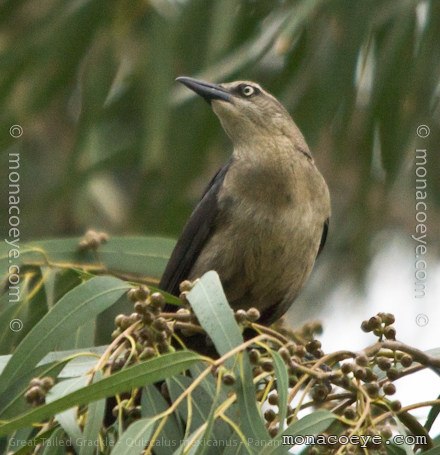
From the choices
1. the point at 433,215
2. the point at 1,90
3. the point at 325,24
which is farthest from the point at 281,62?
the point at 433,215

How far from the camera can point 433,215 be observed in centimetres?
875

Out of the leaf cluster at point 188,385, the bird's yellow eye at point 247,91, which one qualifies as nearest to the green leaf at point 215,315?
the leaf cluster at point 188,385

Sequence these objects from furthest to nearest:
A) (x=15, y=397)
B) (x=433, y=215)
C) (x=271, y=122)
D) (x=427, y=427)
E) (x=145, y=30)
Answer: (x=433, y=215), (x=145, y=30), (x=271, y=122), (x=427, y=427), (x=15, y=397)

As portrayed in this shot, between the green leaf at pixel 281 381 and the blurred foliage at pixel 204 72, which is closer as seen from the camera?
the green leaf at pixel 281 381

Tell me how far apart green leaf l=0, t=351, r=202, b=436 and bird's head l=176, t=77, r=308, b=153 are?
2.36 meters

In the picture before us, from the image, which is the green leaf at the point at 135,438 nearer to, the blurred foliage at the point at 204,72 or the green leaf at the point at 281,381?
the green leaf at the point at 281,381

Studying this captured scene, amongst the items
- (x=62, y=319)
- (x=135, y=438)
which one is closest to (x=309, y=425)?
(x=135, y=438)

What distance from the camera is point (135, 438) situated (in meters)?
2.95

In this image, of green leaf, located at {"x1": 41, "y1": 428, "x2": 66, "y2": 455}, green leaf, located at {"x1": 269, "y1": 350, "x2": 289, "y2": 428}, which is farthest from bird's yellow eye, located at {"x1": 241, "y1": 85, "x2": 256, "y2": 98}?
green leaf, located at {"x1": 41, "y1": 428, "x2": 66, "y2": 455}

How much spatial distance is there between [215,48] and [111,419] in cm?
244

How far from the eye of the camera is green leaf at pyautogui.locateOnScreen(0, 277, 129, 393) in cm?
332

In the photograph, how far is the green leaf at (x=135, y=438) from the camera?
2.90 meters

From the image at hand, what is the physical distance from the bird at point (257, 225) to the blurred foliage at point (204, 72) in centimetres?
48

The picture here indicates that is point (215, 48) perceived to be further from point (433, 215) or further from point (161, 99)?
point (433, 215)
